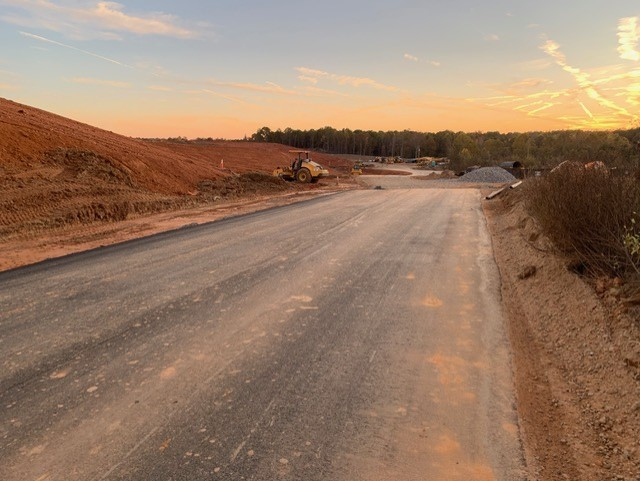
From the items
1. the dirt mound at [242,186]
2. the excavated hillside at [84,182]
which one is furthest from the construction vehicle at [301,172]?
the excavated hillside at [84,182]

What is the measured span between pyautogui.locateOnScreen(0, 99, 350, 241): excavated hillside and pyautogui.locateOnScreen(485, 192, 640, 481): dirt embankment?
14.2 metres

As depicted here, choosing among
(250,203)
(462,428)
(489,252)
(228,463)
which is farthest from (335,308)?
(250,203)

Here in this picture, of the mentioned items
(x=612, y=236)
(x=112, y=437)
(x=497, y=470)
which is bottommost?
(x=112, y=437)

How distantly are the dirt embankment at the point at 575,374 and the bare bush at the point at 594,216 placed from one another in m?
0.38

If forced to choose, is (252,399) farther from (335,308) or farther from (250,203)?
(250,203)

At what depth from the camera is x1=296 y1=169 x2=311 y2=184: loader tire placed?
33.4 meters

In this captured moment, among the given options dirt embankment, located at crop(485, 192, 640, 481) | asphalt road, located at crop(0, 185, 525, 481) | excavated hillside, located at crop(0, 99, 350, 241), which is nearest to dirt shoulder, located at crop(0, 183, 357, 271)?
excavated hillside, located at crop(0, 99, 350, 241)

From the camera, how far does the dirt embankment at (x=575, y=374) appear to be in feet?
11.9

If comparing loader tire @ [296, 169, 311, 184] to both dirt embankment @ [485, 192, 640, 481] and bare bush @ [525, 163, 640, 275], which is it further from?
dirt embankment @ [485, 192, 640, 481]

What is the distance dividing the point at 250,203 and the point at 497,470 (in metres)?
19.8

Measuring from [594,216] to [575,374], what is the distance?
120 inches

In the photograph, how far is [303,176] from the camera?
110 feet

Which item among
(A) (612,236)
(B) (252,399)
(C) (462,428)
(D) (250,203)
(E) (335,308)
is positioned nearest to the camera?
(C) (462,428)

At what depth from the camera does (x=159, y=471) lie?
344 centimetres
